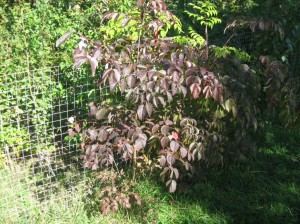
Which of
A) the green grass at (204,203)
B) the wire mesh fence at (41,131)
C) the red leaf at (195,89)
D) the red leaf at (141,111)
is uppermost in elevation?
the red leaf at (195,89)

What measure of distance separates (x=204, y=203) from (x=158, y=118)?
0.90 metres

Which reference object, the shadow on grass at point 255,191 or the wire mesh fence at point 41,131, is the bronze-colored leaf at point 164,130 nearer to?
the wire mesh fence at point 41,131

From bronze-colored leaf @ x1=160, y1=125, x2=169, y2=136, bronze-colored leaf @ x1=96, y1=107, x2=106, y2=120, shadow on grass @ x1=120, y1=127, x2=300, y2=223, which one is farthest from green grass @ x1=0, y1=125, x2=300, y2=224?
bronze-colored leaf @ x1=96, y1=107, x2=106, y2=120

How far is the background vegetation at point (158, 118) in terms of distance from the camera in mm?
3584

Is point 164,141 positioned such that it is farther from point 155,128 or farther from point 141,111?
point 141,111

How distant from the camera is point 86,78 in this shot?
4004mm

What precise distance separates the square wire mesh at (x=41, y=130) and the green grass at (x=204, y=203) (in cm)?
7

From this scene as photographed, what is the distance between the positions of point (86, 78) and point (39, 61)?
0.66 meters

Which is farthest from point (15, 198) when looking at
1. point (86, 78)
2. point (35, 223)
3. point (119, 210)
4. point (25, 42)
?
point (25, 42)

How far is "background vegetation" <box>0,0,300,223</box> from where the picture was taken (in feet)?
11.8

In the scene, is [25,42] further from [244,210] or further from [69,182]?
[244,210]

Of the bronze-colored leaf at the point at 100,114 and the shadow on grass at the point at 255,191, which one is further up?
the bronze-colored leaf at the point at 100,114

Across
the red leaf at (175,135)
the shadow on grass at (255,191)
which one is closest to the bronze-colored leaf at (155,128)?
the red leaf at (175,135)

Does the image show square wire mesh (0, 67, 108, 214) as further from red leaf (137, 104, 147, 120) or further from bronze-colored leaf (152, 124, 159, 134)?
red leaf (137, 104, 147, 120)
